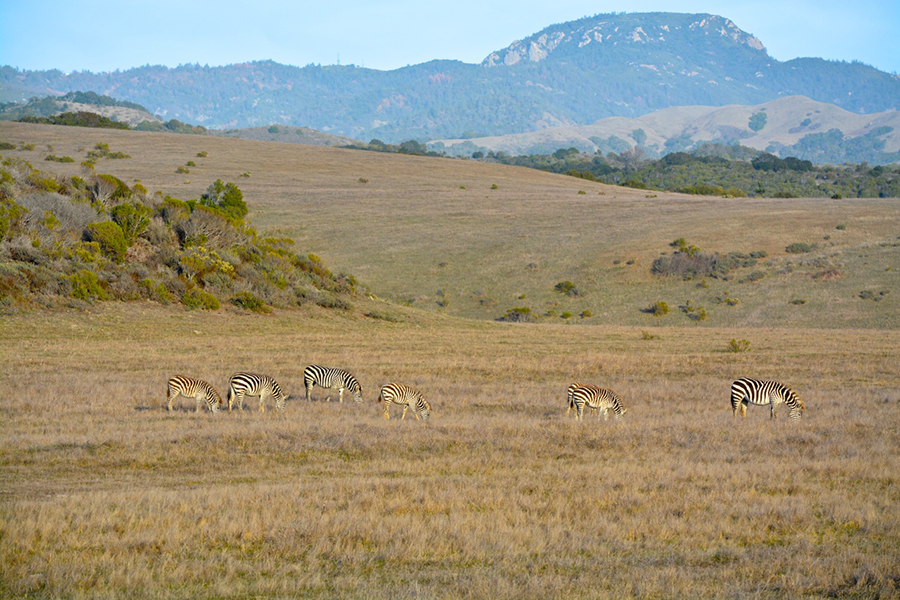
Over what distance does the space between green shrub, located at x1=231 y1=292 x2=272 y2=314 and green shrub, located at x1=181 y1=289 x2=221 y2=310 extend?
1.29 meters

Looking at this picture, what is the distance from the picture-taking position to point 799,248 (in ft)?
213

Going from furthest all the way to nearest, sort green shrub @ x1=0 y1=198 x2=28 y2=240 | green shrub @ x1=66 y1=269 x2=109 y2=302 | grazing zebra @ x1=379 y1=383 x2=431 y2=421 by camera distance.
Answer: green shrub @ x1=0 y1=198 x2=28 y2=240 < green shrub @ x1=66 y1=269 x2=109 y2=302 < grazing zebra @ x1=379 y1=383 x2=431 y2=421

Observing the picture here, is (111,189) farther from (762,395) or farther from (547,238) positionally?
(762,395)

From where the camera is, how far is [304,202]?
82.2 m

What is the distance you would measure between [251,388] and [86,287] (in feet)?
63.9

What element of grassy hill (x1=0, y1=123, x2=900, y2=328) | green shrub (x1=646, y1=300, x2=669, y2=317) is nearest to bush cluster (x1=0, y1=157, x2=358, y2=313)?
grassy hill (x1=0, y1=123, x2=900, y2=328)

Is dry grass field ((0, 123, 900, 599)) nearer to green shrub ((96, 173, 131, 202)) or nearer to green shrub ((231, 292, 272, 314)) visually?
green shrub ((231, 292, 272, 314))

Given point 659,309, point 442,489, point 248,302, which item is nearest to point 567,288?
point 659,309

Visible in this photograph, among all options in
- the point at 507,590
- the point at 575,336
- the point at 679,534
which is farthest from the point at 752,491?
→ the point at 575,336

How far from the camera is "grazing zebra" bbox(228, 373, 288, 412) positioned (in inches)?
725

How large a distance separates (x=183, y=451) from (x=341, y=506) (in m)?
4.66

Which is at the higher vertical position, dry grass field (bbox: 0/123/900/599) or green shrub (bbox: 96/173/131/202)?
green shrub (bbox: 96/173/131/202)

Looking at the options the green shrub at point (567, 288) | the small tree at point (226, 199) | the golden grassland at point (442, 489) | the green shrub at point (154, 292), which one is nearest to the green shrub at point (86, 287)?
the green shrub at point (154, 292)

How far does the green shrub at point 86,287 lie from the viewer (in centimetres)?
3375
